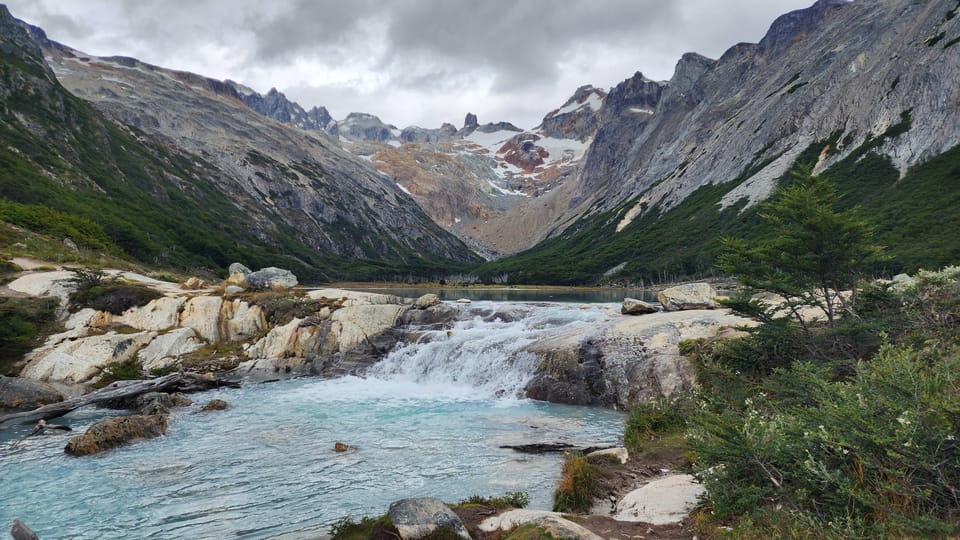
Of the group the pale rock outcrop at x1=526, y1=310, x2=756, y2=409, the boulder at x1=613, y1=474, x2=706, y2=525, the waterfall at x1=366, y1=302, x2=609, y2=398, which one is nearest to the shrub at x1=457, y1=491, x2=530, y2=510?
the boulder at x1=613, y1=474, x2=706, y2=525

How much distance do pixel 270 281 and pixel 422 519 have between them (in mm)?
44357

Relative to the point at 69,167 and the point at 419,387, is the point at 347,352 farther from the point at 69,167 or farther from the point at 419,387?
the point at 69,167

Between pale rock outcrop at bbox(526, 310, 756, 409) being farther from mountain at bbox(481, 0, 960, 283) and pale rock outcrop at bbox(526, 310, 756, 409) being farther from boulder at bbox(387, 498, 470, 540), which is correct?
mountain at bbox(481, 0, 960, 283)

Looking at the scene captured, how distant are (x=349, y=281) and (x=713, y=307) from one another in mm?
171579

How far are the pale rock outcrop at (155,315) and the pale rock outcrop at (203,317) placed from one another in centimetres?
62

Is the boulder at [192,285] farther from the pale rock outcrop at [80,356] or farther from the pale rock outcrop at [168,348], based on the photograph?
the pale rock outcrop at [80,356]

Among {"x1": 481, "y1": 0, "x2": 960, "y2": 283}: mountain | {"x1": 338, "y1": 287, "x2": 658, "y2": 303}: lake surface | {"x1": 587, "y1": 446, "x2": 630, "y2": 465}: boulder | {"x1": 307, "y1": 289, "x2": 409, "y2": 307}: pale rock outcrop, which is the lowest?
{"x1": 587, "y1": 446, "x2": 630, "y2": 465}: boulder

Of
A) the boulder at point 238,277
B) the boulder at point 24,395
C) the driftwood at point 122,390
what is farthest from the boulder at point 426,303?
the boulder at point 24,395

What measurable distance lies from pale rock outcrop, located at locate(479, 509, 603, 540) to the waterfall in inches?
747

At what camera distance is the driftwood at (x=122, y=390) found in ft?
76.9

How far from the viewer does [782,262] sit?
18.9 metres

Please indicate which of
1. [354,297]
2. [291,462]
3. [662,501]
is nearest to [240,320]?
[354,297]

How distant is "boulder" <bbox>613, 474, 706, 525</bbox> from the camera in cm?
991

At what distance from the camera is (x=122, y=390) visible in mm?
27156
